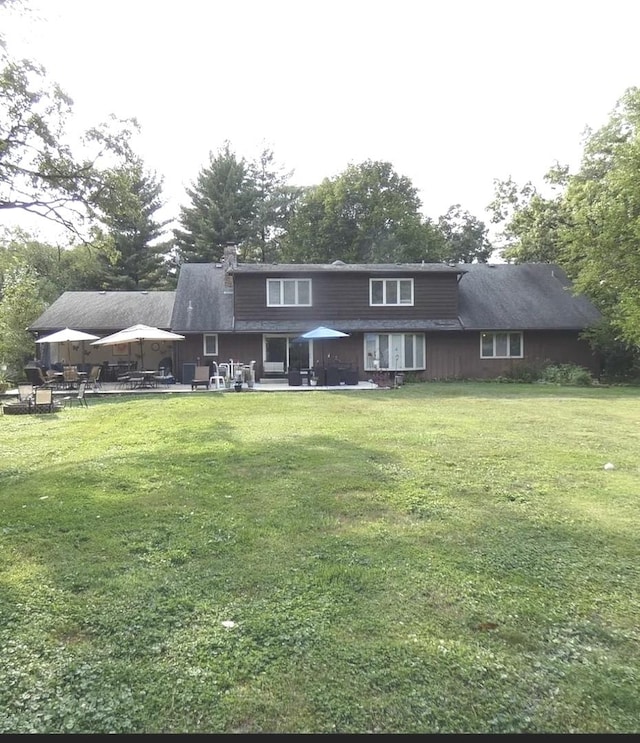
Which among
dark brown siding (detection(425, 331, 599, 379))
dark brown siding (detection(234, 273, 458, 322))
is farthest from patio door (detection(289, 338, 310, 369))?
dark brown siding (detection(425, 331, 599, 379))

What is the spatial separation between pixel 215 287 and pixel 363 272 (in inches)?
261

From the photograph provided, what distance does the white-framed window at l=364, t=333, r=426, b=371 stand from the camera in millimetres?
Result: 21938

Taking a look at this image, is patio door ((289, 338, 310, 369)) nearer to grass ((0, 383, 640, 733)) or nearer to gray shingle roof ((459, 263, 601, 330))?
gray shingle roof ((459, 263, 601, 330))

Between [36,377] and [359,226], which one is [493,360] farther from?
[359,226]

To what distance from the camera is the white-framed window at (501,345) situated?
74.1ft

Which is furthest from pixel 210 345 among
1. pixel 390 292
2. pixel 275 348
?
pixel 390 292

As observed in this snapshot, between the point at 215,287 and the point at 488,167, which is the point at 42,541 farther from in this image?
the point at 488,167

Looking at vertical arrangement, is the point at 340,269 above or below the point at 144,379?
above

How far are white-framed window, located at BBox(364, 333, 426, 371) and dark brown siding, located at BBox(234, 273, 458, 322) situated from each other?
0.78 meters

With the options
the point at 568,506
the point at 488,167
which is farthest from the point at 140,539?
the point at 488,167

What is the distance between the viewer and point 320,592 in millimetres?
3291

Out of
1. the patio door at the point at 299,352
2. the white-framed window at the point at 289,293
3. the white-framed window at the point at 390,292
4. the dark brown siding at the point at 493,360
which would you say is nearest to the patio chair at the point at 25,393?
the white-framed window at the point at 289,293

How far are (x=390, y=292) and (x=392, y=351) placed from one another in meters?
2.42

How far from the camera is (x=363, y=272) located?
2156 centimetres
